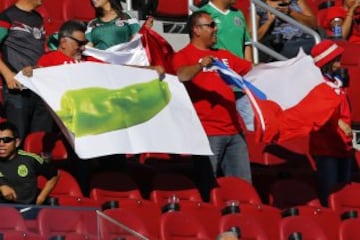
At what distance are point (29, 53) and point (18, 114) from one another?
1.58 feet

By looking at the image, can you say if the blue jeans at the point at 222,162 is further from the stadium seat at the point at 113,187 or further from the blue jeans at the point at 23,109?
the blue jeans at the point at 23,109

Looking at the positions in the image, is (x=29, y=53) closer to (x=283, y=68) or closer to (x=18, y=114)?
(x=18, y=114)

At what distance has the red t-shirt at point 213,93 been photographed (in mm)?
11047

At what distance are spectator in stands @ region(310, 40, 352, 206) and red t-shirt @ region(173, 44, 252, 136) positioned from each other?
2.33ft

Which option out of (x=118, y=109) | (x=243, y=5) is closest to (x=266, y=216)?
(x=118, y=109)

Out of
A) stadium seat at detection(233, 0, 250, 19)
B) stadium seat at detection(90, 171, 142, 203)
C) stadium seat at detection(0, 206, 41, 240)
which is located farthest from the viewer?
stadium seat at detection(233, 0, 250, 19)

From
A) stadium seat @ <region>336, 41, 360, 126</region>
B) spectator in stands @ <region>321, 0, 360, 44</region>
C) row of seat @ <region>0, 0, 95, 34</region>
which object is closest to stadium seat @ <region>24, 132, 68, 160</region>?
row of seat @ <region>0, 0, 95, 34</region>

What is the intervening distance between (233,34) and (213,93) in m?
1.09

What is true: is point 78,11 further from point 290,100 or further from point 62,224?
point 62,224

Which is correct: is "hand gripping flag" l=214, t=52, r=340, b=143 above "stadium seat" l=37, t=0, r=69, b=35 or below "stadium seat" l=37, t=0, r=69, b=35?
below

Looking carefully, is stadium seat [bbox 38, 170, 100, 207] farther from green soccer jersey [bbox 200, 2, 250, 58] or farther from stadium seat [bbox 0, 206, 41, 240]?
green soccer jersey [bbox 200, 2, 250, 58]

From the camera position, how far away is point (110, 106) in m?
10.3

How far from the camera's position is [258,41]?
523 inches

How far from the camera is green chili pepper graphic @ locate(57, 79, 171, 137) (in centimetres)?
1003
